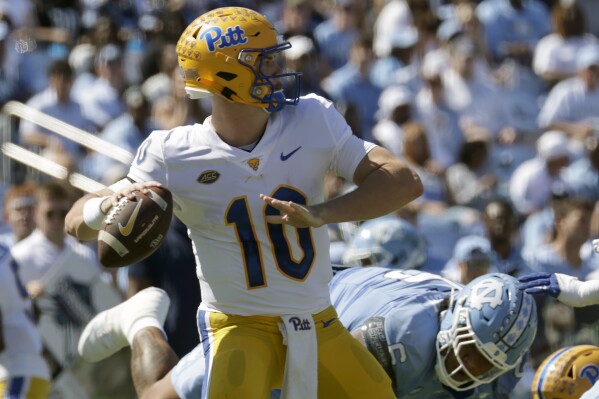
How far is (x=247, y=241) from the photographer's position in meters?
4.52

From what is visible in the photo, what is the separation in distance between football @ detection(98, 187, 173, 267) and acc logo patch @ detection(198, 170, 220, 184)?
6.9 inches

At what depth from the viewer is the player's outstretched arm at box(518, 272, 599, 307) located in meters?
5.02

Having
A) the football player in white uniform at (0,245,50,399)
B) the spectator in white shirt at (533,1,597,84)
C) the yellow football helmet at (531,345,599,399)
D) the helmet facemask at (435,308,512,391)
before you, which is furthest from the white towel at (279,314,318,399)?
the spectator in white shirt at (533,1,597,84)

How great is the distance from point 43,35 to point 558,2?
4690mm

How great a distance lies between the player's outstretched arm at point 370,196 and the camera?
4371 millimetres

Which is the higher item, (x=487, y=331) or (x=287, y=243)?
(x=287, y=243)

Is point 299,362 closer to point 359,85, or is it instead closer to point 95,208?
point 95,208

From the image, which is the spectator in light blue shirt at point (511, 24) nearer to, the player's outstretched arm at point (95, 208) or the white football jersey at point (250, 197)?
the white football jersey at point (250, 197)

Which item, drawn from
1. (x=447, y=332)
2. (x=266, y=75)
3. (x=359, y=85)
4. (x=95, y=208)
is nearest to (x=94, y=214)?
(x=95, y=208)

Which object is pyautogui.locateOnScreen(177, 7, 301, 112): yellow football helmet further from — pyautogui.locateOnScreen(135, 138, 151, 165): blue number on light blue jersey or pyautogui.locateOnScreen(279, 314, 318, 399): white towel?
pyautogui.locateOnScreen(279, 314, 318, 399): white towel

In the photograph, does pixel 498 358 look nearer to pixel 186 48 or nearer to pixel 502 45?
pixel 186 48

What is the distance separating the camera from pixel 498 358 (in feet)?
16.9

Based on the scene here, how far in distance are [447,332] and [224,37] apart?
1572mm

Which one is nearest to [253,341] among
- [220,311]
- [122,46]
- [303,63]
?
[220,311]
